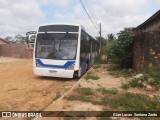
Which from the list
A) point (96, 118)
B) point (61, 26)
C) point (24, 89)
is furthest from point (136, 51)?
point (96, 118)

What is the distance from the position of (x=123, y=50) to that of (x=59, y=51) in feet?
12.9

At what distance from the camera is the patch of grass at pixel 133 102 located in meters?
6.34

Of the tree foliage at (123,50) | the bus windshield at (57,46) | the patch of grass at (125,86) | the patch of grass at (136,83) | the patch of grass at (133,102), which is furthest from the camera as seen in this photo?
the tree foliage at (123,50)

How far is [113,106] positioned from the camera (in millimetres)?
6418

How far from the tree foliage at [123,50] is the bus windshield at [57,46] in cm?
296

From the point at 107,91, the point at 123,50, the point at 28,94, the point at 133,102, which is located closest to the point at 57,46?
the point at 28,94

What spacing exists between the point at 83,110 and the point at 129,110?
1110 mm

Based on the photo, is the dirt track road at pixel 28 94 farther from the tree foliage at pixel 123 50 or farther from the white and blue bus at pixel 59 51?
the tree foliage at pixel 123 50

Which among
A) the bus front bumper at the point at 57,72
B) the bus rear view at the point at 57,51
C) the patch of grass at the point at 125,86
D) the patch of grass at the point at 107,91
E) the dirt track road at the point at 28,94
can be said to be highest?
the bus rear view at the point at 57,51

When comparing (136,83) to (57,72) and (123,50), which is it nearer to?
(57,72)

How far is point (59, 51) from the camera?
11.9m

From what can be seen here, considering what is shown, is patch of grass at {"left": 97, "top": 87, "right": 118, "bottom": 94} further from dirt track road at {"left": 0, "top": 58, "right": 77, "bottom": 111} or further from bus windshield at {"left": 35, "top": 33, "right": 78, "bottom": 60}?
bus windshield at {"left": 35, "top": 33, "right": 78, "bottom": 60}

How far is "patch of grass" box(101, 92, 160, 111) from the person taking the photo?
6.34 meters

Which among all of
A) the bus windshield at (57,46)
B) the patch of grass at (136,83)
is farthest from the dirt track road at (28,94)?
the patch of grass at (136,83)
